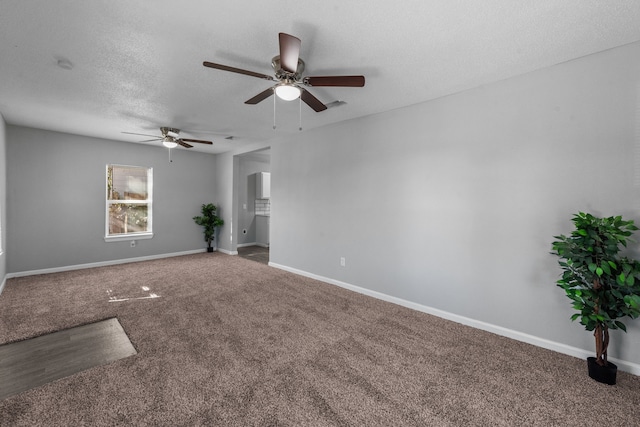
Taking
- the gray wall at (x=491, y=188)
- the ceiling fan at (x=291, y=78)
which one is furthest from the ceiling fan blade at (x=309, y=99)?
the gray wall at (x=491, y=188)

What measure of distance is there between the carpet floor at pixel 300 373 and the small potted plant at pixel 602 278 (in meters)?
0.28

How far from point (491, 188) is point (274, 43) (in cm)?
248

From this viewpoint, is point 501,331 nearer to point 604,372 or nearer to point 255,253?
point 604,372

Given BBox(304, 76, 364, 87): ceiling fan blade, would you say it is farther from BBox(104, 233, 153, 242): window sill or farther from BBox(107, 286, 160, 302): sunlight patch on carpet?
BBox(104, 233, 153, 242): window sill

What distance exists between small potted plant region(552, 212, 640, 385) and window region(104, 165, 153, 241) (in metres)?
6.98

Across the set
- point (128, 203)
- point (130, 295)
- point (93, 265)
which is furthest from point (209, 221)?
point (130, 295)

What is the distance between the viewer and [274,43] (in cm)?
214

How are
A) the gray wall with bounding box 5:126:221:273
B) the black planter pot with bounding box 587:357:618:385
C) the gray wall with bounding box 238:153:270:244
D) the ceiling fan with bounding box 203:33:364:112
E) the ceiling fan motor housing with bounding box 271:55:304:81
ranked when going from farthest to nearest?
the gray wall with bounding box 238:153:270:244 → the gray wall with bounding box 5:126:221:273 → the ceiling fan motor housing with bounding box 271:55:304:81 → the black planter pot with bounding box 587:357:618:385 → the ceiling fan with bounding box 203:33:364:112

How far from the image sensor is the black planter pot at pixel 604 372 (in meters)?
2.00

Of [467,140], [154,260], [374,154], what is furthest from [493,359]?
[154,260]

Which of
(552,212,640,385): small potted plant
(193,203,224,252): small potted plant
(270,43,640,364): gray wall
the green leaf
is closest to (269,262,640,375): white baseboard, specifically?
(270,43,640,364): gray wall

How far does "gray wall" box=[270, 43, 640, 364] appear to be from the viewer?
224 centimetres

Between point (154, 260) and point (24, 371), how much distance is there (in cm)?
406

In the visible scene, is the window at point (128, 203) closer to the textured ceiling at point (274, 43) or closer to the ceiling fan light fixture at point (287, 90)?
the textured ceiling at point (274, 43)
